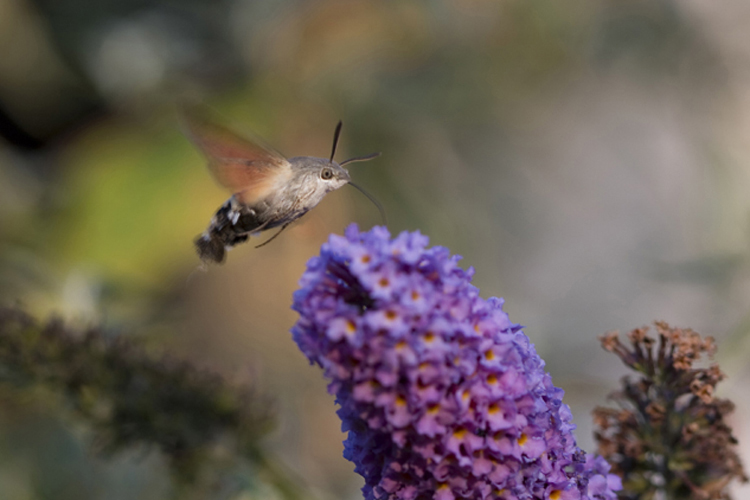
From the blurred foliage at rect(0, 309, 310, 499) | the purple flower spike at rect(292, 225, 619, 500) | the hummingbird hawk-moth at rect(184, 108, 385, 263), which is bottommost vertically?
the purple flower spike at rect(292, 225, 619, 500)

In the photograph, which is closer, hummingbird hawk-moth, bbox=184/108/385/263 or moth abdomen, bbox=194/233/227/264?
hummingbird hawk-moth, bbox=184/108/385/263

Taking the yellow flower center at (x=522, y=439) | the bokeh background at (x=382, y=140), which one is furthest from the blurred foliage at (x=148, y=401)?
the bokeh background at (x=382, y=140)

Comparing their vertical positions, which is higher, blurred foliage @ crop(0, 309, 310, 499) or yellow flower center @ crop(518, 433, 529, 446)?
blurred foliage @ crop(0, 309, 310, 499)

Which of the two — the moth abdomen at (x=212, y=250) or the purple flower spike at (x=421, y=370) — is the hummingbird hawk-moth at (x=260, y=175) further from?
the purple flower spike at (x=421, y=370)

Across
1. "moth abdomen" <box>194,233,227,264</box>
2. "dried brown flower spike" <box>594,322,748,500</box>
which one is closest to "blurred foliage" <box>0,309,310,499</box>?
"moth abdomen" <box>194,233,227,264</box>

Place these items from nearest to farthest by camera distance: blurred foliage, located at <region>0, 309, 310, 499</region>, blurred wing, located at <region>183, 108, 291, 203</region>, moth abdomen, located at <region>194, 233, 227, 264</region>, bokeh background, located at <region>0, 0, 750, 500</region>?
blurred wing, located at <region>183, 108, 291, 203</region>, moth abdomen, located at <region>194, 233, 227, 264</region>, blurred foliage, located at <region>0, 309, 310, 499</region>, bokeh background, located at <region>0, 0, 750, 500</region>

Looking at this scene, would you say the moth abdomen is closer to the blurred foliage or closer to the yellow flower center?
the blurred foliage

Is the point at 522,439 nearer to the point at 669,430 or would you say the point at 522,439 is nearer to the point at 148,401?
the point at 669,430
